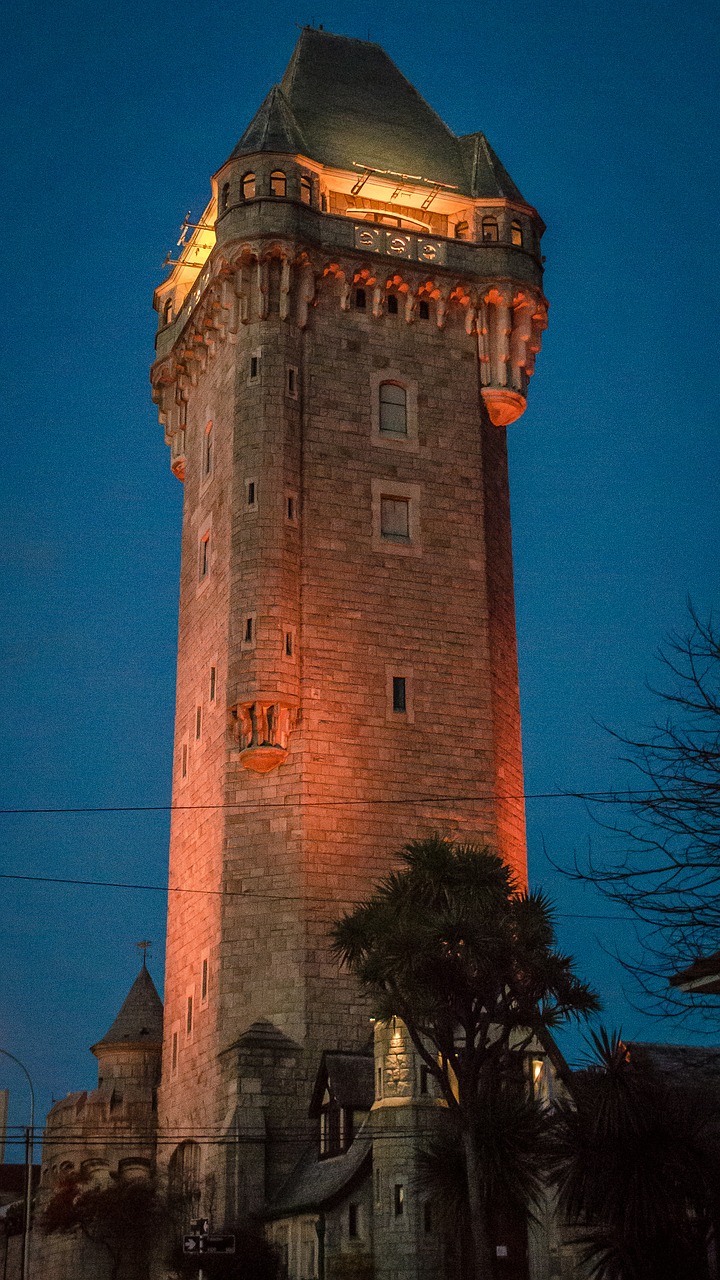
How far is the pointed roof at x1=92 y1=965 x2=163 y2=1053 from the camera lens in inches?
2208

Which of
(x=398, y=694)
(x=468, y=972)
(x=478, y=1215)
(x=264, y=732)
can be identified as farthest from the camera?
(x=398, y=694)

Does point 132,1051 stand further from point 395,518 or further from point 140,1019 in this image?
point 395,518

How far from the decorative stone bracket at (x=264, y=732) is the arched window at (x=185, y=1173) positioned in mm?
11504

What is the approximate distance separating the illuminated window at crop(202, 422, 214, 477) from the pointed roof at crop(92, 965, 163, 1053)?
18562mm

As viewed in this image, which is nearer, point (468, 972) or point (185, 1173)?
point (468, 972)

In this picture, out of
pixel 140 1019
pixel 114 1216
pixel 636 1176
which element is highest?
pixel 140 1019

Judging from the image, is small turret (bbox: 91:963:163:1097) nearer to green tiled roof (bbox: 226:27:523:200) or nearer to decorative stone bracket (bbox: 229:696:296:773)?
decorative stone bracket (bbox: 229:696:296:773)

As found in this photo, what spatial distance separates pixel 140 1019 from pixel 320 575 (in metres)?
17.9

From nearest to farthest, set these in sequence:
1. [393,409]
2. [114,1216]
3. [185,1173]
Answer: [185,1173]
[114,1216]
[393,409]

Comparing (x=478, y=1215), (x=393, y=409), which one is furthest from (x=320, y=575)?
(x=478, y=1215)

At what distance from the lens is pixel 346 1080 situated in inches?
1693

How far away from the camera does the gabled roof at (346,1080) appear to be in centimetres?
4238

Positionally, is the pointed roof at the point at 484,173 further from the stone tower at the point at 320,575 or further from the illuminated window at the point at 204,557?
the illuminated window at the point at 204,557

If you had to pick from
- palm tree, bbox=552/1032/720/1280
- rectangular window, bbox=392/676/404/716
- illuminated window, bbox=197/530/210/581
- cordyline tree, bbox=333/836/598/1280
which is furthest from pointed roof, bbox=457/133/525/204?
palm tree, bbox=552/1032/720/1280
